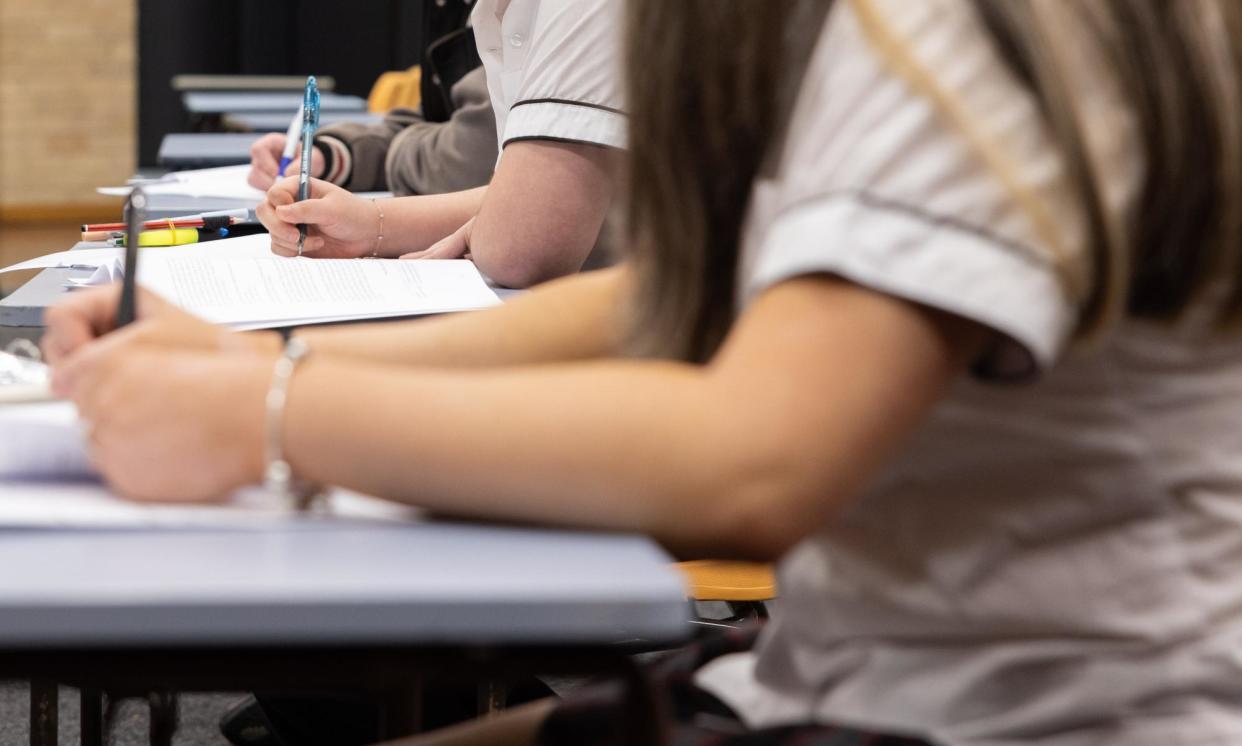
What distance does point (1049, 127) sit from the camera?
2.15ft

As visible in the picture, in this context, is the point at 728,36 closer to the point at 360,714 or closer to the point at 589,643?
the point at 589,643

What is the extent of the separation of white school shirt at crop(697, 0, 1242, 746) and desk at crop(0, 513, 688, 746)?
17cm

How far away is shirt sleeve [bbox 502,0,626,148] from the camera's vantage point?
5.49ft

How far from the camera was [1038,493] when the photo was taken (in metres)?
0.75

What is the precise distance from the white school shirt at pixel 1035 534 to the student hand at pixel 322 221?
1067mm

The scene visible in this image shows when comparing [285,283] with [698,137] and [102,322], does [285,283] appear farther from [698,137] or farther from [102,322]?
[698,137]

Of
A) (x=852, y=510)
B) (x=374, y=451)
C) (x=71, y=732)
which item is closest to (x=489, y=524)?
(x=374, y=451)

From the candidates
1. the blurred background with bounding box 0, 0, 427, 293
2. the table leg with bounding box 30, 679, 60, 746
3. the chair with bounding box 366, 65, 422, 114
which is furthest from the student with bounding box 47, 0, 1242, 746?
the blurred background with bounding box 0, 0, 427, 293

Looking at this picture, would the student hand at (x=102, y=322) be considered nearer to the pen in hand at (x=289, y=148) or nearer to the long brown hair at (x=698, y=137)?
the long brown hair at (x=698, y=137)

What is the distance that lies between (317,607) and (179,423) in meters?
0.19

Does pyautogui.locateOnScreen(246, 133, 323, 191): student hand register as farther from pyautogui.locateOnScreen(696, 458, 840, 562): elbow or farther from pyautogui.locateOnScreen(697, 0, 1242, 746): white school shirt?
pyautogui.locateOnScreen(696, 458, 840, 562): elbow

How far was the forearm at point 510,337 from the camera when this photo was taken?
102cm

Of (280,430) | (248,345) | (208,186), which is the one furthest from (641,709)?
(208,186)

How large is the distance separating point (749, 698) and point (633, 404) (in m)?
0.24
